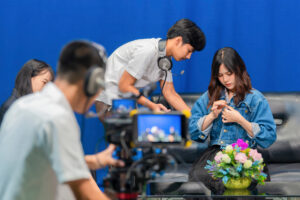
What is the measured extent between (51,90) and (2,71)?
107 inches

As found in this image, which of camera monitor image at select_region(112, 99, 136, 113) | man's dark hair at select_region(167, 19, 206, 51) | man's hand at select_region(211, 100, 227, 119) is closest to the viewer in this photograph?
camera monitor image at select_region(112, 99, 136, 113)

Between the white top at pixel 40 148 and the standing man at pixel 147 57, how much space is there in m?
1.20

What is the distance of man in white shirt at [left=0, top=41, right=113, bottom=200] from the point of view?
1130 mm

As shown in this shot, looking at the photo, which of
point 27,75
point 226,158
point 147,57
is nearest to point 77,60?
point 226,158

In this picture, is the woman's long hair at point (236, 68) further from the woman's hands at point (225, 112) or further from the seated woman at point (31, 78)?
the seated woman at point (31, 78)

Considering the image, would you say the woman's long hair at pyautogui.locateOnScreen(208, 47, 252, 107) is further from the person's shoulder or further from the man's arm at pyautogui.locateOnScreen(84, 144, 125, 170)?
the man's arm at pyautogui.locateOnScreen(84, 144, 125, 170)

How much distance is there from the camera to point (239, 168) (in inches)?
86.5

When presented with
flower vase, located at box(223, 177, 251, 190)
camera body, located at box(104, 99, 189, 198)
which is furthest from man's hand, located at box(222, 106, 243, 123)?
camera body, located at box(104, 99, 189, 198)

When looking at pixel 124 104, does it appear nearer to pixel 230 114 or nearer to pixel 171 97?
pixel 230 114

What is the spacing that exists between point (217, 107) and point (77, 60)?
5.46 feet

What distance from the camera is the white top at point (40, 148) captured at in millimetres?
1127

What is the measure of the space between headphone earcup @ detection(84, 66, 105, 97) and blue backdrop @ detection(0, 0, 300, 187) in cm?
235

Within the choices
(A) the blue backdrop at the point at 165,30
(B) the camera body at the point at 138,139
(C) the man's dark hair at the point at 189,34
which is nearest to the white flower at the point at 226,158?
(C) the man's dark hair at the point at 189,34

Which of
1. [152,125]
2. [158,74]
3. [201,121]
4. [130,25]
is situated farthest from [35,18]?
[152,125]
